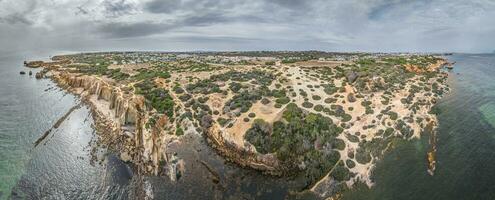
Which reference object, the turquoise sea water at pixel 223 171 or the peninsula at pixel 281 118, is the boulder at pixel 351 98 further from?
the turquoise sea water at pixel 223 171

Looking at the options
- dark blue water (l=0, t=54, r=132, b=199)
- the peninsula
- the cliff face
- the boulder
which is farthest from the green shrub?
dark blue water (l=0, t=54, r=132, b=199)

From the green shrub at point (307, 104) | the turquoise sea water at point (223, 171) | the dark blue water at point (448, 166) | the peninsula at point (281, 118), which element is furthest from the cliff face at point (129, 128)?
the dark blue water at point (448, 166)

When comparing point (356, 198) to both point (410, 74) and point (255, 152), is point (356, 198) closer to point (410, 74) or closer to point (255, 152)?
point (255, 152)

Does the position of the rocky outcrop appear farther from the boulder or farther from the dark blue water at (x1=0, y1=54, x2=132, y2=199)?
the boulder

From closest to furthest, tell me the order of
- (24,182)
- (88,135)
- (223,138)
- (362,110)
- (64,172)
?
(24,182) → (64,172) → (223,138) → (362,110) → (88,135)

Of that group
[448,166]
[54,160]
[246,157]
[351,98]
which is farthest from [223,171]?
[448,166]

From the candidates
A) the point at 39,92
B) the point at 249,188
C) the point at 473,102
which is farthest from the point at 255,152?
the point at 39,92
